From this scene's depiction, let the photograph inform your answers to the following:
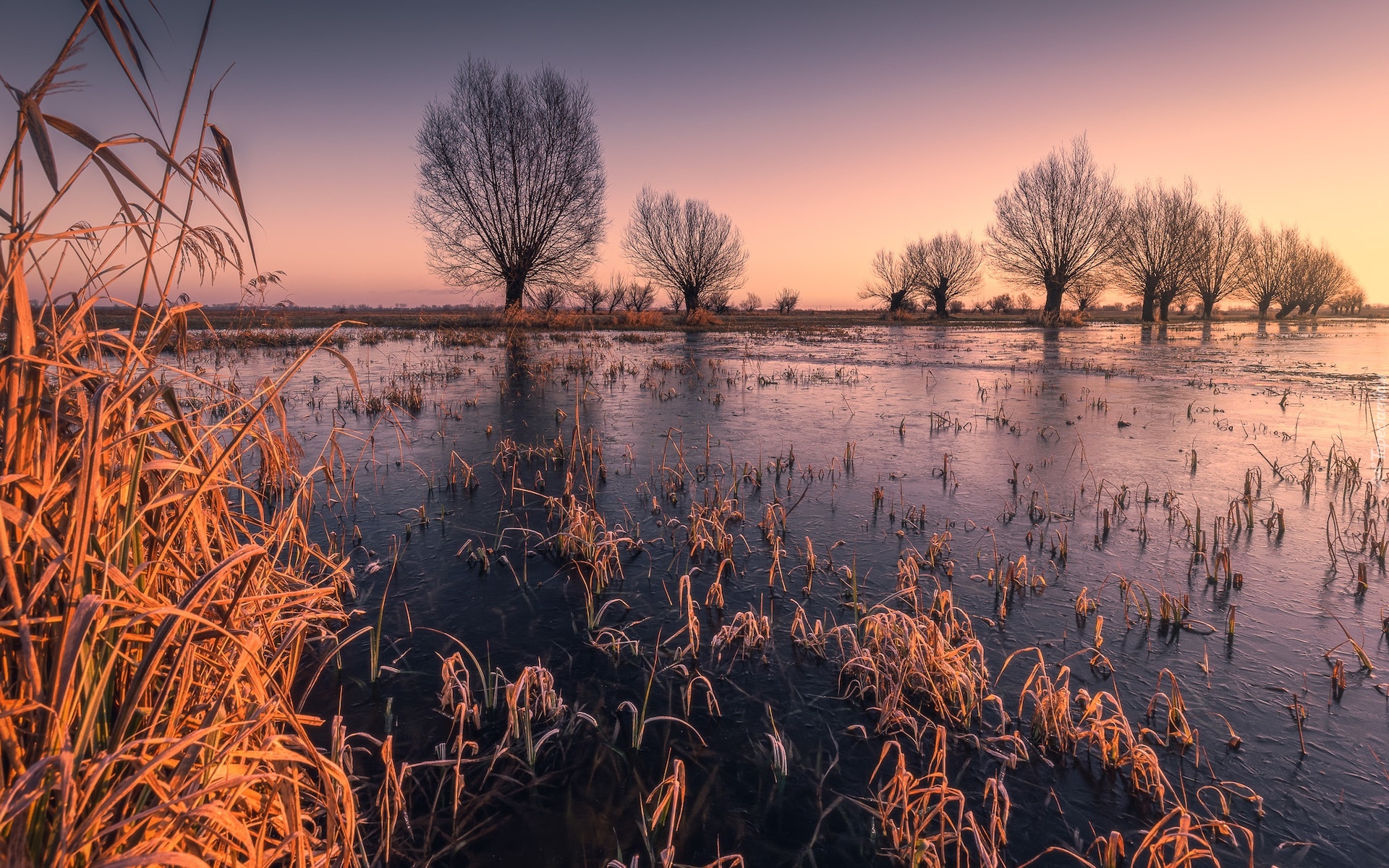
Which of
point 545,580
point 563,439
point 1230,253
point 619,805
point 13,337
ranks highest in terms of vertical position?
point 1230,253

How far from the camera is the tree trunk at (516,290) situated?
33.2m

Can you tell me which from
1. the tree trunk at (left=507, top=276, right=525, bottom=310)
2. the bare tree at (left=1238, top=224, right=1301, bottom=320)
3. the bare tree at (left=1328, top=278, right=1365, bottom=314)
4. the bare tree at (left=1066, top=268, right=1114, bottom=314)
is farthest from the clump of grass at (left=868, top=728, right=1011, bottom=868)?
the bare tree at (left=1328, top=278, right=1365, bottom=314)

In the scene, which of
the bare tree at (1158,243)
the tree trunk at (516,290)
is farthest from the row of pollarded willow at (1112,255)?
the tree trunk at (516,290)

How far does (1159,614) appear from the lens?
3705 millimetres

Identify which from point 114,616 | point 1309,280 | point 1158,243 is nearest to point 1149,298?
point 1158,243

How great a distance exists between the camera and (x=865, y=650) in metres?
3.11

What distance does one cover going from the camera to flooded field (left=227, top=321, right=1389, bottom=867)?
2.32 m

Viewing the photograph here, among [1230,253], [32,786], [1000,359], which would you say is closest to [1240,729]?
[32,786]

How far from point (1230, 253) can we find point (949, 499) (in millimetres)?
65321

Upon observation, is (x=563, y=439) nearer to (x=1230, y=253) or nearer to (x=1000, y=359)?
(x=1000, y=359)

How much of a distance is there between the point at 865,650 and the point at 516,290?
3333 cm

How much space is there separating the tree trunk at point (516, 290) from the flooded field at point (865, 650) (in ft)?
87.5

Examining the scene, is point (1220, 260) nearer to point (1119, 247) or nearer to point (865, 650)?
point (1119, 247)

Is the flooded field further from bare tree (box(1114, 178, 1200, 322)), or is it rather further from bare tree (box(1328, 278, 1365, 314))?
bare tree (box(1328, 278, 1365, 314))
